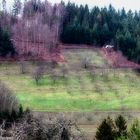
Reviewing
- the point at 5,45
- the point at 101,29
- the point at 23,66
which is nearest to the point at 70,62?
the point at 23,66

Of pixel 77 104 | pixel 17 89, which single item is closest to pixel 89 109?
pixel 77 104

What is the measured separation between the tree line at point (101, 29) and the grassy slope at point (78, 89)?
6.65 metres

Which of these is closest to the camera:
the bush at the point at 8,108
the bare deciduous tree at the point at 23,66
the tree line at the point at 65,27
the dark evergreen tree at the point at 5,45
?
the bush at the point at 8,108

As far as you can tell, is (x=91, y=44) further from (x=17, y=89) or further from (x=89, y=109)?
(x=89, y=109)

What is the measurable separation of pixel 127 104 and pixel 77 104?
5082 millimetres

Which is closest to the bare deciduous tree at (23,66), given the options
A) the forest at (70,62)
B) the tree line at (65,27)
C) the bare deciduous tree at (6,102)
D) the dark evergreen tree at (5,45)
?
the forest at (70,62)

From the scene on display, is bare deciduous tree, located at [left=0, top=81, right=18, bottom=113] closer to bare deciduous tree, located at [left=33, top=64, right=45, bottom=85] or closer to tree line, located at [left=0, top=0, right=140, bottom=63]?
bare deciduous tree, located at [left=33, top=64, right=45, bottom=85]

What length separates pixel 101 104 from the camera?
2072 inches

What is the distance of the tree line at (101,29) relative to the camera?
78.8 m

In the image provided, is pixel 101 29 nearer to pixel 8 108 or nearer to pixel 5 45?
pixel 5 45

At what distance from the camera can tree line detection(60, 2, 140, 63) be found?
78.8 metres

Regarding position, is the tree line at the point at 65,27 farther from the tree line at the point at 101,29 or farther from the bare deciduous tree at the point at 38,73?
the bare deciduous tree at the point at 38,73

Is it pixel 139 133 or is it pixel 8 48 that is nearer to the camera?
pixel 139 133

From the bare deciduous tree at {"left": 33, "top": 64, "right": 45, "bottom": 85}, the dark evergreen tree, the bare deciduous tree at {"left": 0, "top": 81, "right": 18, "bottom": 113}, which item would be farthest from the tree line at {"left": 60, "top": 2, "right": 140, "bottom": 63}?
the bare deciduous tree at {"left": 0, "top": 81, "right": 18, "bottom": 113}
